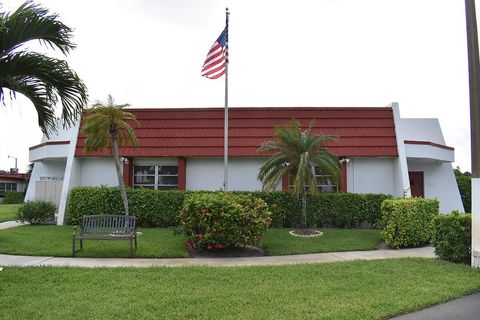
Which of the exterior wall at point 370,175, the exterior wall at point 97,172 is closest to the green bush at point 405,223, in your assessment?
the exterior wall at point 370,175

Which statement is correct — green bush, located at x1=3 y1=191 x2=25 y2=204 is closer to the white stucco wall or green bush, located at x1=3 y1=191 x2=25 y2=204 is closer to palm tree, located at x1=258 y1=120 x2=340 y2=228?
the white stucco wall

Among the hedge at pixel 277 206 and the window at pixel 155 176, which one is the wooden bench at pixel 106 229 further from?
the window at pixel 155 176

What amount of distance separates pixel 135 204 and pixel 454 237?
33.0 feet

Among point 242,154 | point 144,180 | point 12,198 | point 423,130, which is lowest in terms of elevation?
point 12,198

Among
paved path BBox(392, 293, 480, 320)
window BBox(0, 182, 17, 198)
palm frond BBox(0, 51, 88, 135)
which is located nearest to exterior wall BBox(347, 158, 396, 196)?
paved path BBox(392, 293, 480, 320)

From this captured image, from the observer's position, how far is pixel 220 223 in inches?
378

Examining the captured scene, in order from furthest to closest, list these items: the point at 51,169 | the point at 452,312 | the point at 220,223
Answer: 1. the point at 51,169
2. the point at 220,223
3. the point at 452,312

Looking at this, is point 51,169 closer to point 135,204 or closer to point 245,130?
point 135,204

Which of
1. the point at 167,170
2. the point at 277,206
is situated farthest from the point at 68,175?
the point at 277,206

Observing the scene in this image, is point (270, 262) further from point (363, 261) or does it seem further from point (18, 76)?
point (18, 76)

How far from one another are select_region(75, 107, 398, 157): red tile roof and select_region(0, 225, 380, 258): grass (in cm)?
389

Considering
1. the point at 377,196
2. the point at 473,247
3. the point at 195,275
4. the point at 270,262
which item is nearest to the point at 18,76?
the point at 195,275

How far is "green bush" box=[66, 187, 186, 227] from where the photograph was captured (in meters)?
14.3

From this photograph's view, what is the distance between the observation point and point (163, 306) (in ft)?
18.2
